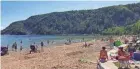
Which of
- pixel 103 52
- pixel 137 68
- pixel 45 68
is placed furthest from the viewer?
pixel 45 68

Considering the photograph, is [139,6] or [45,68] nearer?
[45,68]

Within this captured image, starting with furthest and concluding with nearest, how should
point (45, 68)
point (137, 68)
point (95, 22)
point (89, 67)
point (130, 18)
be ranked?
point (95, 22)
point (130, 18)
point (45, 68)
point (89, 67)
point (137, 68)

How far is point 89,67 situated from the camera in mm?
18562

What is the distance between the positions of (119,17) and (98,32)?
15.5m

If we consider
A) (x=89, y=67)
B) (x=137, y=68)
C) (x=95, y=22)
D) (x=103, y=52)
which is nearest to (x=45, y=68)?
(x=89, y=67)

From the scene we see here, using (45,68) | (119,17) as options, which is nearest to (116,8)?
(119,17)

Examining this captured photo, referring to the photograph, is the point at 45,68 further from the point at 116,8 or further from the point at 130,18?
the point at 116,8

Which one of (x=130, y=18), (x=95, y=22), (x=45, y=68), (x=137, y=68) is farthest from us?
(x=95, y=22)

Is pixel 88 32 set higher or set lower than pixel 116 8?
lower

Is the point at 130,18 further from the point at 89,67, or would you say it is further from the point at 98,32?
the point at 89,67

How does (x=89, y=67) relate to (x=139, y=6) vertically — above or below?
below

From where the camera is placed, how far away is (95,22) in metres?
199

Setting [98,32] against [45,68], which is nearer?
[45,68]

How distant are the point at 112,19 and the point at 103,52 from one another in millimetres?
174359
